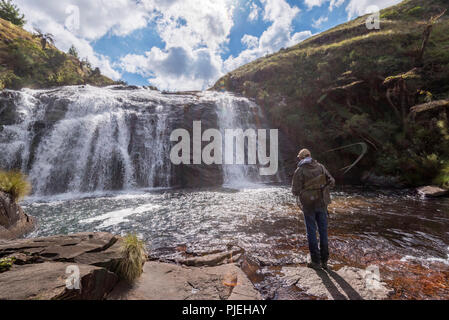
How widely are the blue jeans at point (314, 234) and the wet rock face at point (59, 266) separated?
3558mm

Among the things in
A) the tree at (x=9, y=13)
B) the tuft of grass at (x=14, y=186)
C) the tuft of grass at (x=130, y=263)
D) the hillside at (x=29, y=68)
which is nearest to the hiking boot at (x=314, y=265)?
Result: the tuft of grass at (x=130, y=263)

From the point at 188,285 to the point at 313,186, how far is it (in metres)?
2.91

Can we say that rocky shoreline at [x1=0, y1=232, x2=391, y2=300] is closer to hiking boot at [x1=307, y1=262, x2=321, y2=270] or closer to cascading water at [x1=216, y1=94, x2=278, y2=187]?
hiking boot at [x1=307, y1=262, x2=321, y2=270]

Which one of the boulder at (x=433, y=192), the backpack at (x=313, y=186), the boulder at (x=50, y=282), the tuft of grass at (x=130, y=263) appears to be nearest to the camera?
the boulder at (x=50, y=282)

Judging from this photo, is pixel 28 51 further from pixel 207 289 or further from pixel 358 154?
pixel 358 154

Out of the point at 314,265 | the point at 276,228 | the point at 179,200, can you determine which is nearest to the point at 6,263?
the point at 314,265

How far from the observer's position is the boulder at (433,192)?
10.2 m

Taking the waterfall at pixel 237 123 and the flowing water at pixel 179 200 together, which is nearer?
the flowing water at pixel 179 200

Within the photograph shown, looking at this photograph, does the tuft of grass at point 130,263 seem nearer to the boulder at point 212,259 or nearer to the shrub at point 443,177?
the boulder at point 212,259

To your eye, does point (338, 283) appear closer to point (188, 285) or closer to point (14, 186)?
point (188, 285)

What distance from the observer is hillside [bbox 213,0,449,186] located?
1324 cm

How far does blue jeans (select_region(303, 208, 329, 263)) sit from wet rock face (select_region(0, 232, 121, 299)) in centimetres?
356

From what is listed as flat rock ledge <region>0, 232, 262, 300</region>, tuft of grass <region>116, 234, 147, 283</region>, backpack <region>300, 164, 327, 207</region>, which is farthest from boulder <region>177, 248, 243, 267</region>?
backpack <region>300, 164, 327, 207</region>
